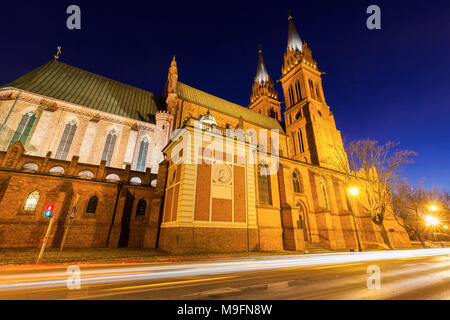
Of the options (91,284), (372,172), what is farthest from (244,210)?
(372,172)

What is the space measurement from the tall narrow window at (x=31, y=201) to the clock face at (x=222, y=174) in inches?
616

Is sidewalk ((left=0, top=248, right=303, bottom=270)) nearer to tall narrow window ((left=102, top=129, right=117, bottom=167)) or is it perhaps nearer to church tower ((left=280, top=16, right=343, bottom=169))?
tall narrow window ((left=102, top=129, right=117, bottom=167))

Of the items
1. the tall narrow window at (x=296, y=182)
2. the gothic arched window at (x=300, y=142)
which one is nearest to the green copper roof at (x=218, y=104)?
the gothic arched window at (x=300, y=142)

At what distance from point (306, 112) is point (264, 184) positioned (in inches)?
914

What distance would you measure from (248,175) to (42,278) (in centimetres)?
1321

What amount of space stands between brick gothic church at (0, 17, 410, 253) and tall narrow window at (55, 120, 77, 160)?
13 centimetres

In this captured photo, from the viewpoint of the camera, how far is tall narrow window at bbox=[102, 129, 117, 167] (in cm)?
2403

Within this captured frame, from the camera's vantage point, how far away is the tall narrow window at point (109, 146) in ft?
78.8

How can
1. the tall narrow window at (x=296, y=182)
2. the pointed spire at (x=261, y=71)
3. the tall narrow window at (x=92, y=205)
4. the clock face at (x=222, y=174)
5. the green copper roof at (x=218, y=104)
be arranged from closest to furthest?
1. the clock face at (x=222, y=174)
2. the tall narrow window at (x=92, y=205)
3. the tall narrow window at (x=296, y=182)
4. the green copper roof at (x=218, y=104)
5. the pointed spire at (x=261, y=71)

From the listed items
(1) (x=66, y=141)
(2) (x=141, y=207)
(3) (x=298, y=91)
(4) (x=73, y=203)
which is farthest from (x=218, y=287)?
(3) (x=298, y=91)

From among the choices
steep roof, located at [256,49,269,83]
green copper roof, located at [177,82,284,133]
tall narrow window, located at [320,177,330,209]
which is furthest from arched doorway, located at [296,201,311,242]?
steep roof, located at [256,49,269,83]

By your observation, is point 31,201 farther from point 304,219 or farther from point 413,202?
point 413,202

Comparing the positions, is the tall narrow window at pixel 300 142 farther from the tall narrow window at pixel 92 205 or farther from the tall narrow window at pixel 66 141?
the tall narrow window at pixel 66 141
